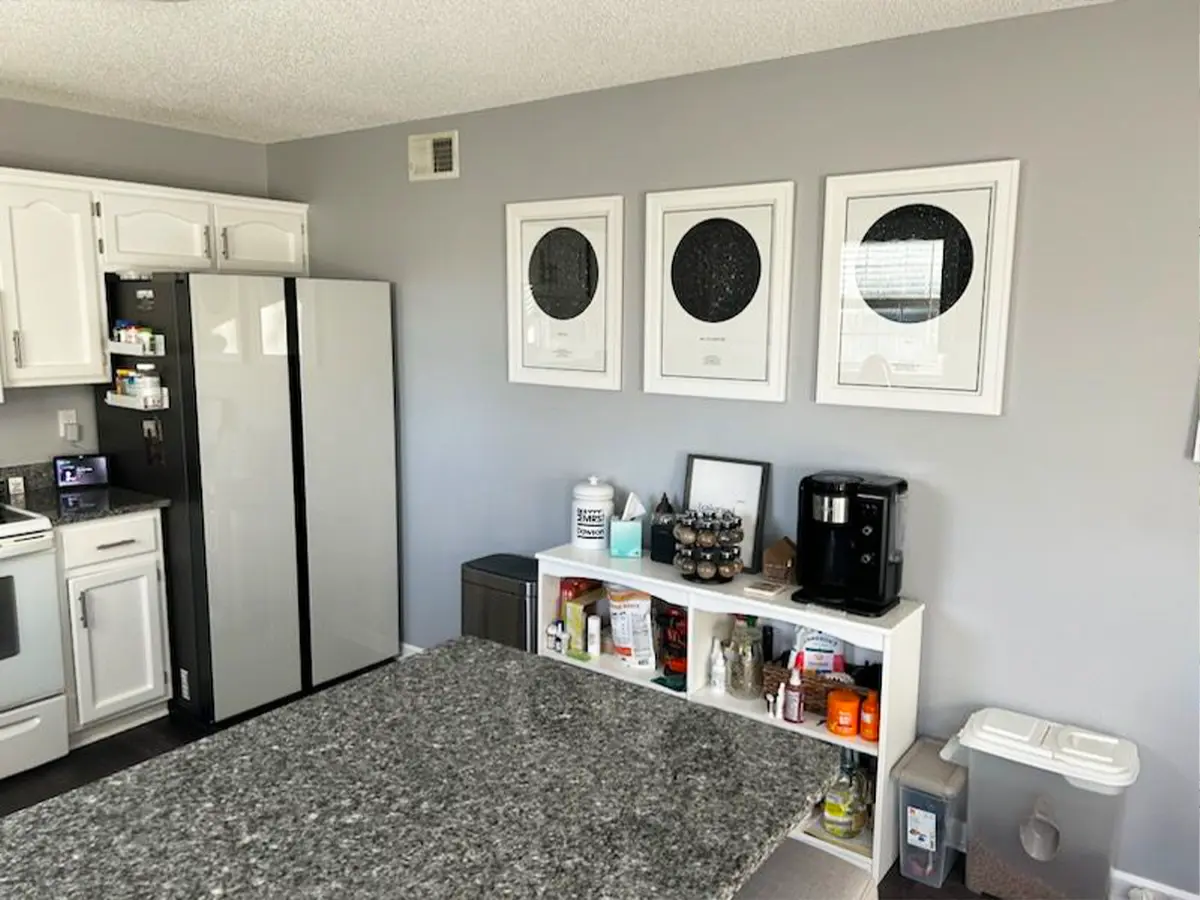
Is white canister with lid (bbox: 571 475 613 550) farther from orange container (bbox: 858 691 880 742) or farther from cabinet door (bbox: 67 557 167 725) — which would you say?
cabinet door (bbox: 67 557 167 725)

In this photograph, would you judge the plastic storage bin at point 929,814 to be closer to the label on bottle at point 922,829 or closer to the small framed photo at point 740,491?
the label on bottle at point 922,829

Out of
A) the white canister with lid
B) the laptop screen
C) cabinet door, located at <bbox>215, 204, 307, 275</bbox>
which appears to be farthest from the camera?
cabinet door, located at <bbox>215, 204, 307, 275</bbox>

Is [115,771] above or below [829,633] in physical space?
below

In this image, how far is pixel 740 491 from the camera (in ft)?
9.76

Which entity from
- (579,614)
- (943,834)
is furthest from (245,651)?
(943,834)

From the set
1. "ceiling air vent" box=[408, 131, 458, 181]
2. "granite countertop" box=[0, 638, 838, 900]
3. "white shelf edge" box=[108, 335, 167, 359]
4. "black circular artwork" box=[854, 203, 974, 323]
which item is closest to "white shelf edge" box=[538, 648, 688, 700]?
"granite countertop" box=[0, 638, 838, 900]

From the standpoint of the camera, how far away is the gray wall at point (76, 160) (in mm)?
3475

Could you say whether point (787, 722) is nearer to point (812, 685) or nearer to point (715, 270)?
point (812, 685)

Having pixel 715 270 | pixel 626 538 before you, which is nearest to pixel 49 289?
pixel 626 538

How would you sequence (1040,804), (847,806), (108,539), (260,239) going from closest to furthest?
(1040,804) → (847,806) → (108,539) → (260,239)

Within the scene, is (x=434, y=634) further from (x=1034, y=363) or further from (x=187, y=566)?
(x=1034, y=363)

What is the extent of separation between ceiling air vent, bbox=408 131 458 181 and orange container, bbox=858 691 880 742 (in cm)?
256

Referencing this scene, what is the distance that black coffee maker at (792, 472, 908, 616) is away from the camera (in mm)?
2541

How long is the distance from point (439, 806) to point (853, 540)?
5.36 feet
